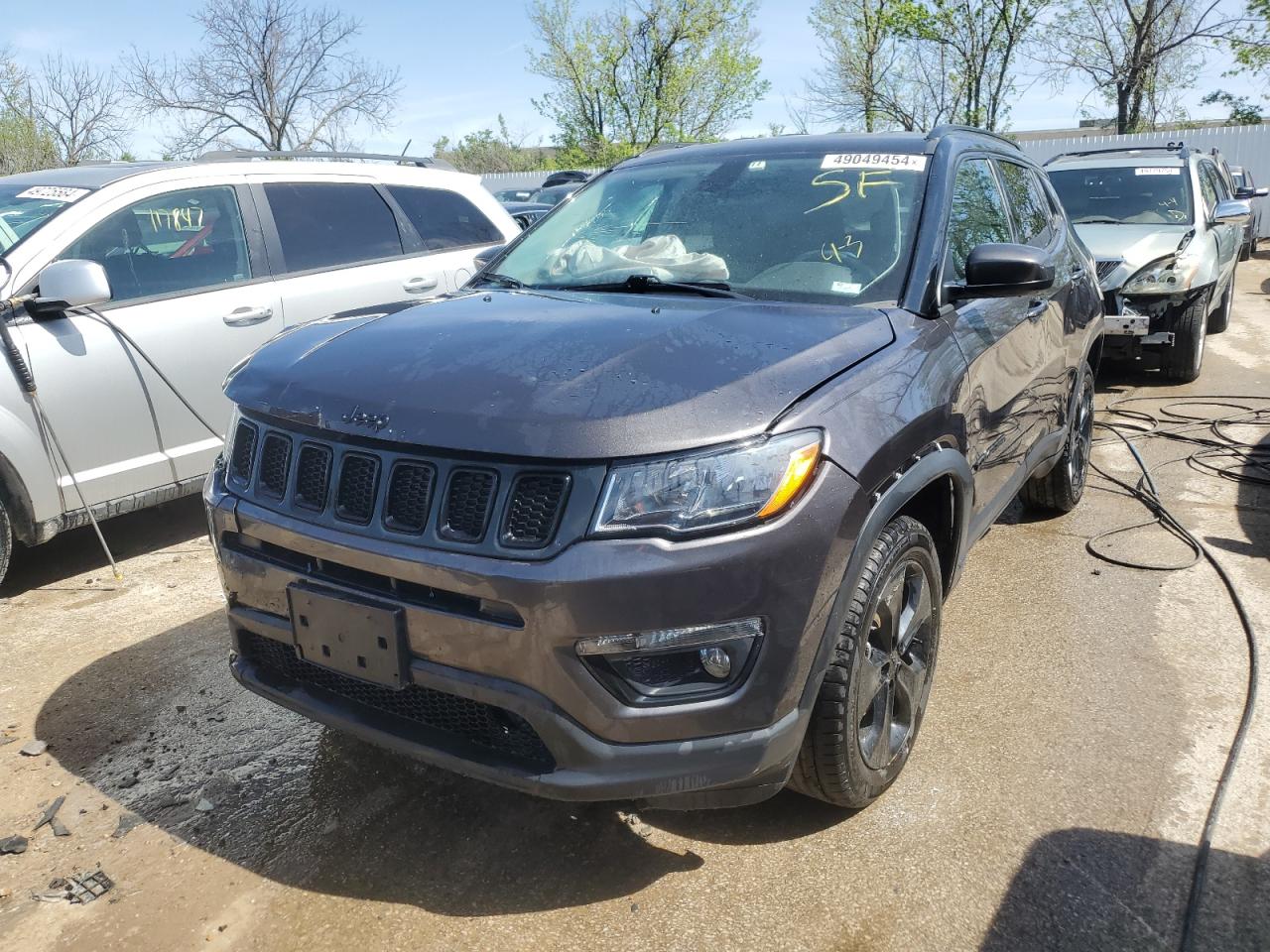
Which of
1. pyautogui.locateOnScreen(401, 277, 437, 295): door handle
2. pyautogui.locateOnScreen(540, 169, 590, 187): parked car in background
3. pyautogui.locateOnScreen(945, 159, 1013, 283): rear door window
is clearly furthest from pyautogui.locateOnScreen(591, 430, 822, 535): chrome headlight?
pyautogui.locateOnScreen(540, 169, 590, 187): parked car in background

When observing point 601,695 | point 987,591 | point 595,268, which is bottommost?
point 987,591

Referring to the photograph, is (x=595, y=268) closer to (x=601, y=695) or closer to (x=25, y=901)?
(x=601, y=695)

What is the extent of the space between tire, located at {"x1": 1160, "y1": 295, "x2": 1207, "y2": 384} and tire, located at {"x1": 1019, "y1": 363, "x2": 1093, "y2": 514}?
2.92 m

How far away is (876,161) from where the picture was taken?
330 cm

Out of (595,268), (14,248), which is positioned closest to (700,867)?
(595,268)

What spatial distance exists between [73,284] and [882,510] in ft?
11.3

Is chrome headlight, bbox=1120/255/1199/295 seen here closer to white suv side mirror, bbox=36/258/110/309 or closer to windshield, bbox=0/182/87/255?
white suv side mirror, bbox=36/258/110/309

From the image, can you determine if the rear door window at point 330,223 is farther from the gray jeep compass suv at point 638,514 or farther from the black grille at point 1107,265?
the black grille at point 1107,265

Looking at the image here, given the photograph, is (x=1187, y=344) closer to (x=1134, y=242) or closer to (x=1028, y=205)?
(x=1134, y=242)

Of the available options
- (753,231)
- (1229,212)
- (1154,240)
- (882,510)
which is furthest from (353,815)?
(1229,212)

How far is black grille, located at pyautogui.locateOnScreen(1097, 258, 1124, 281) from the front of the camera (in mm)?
7539

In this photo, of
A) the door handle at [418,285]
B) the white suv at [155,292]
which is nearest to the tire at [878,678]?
the white suv at [155,292]

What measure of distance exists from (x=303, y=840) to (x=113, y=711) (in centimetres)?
117

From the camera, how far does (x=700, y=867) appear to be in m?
2.53
